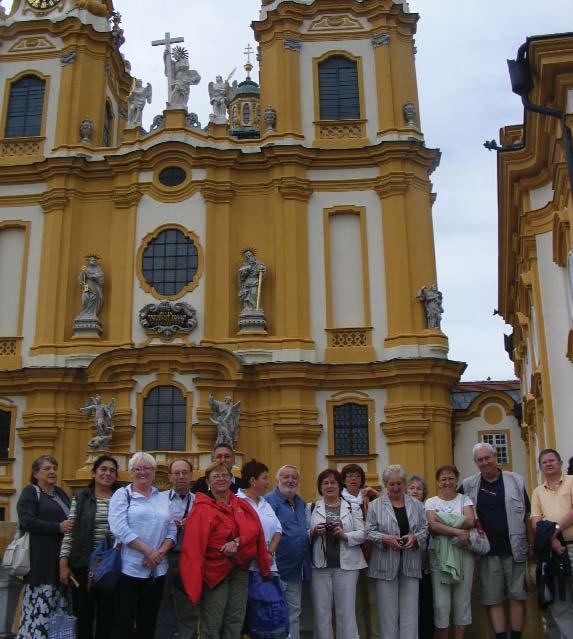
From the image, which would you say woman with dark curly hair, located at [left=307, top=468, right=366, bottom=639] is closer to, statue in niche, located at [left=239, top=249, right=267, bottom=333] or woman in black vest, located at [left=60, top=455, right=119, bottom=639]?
woman in black vest, located at [left=60, top=455, right=119, bottom=639]

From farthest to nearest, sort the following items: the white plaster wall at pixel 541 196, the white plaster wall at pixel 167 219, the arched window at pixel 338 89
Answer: the arched window at pixel 338 89, the white plaster wall at pixel 167 219, the white plaster wall at pixel 541 196

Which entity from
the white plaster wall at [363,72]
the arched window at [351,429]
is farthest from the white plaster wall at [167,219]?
the arched window at [351,429]

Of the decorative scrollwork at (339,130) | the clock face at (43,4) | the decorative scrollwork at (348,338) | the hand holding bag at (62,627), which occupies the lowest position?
the hand holding bag at (62,627)

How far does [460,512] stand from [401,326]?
1523cm

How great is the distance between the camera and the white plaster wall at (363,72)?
25.8 meters

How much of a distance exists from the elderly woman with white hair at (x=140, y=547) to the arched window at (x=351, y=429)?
15.5 meters

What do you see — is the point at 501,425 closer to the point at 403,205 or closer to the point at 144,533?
the point at 403,205

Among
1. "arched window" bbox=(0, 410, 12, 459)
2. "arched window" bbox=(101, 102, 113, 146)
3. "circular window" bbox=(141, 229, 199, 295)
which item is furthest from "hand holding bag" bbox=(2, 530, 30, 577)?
"arched window" bbox=(101, 102, 113, 146)

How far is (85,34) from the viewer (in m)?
27.4

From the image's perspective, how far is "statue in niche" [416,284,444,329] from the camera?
23.4m

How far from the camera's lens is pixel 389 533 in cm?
823

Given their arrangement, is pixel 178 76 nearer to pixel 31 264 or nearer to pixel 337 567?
pixel 31 264

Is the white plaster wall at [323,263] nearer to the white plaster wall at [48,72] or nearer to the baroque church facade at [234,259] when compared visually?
the baroque church facade at [234,259]

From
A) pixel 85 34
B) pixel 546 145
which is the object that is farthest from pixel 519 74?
pixel 85 34
